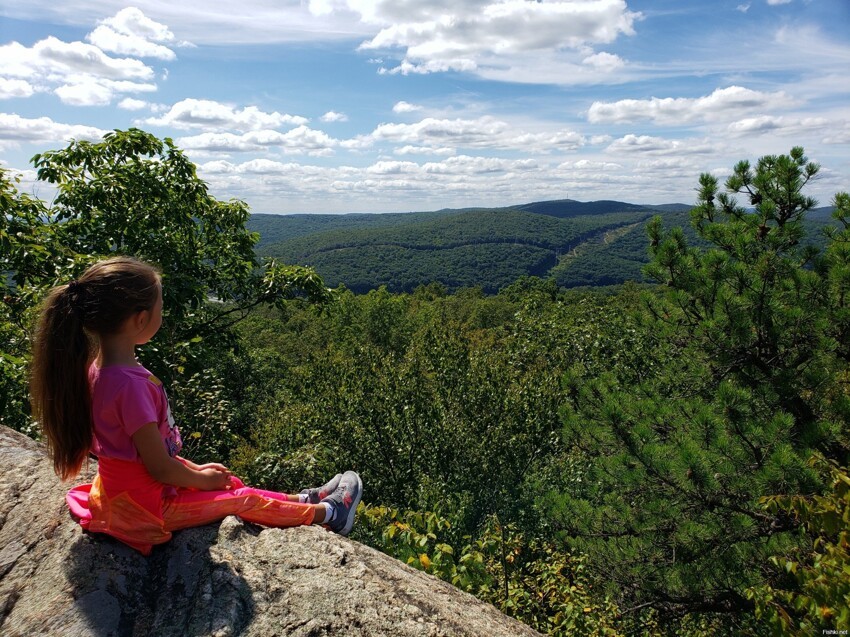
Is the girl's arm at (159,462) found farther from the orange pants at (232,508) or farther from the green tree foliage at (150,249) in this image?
the green tree foliage at (150,249)

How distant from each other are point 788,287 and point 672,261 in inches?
59.0

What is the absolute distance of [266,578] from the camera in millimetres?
2510

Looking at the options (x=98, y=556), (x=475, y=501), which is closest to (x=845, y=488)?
(x=98, y=556)

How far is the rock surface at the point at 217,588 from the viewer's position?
7.42 ft

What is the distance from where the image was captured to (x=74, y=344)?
257cm

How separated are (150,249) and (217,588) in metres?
6.58

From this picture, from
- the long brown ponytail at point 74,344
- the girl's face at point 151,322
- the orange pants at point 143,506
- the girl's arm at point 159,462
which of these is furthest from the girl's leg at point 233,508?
the girl's face at point 151,322

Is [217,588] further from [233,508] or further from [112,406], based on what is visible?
[112,406]

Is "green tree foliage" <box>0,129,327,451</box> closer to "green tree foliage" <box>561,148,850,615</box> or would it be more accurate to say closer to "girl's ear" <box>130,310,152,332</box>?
"girl's ear" <box>130,310,152,332</box>

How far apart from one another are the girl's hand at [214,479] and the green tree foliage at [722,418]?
212 inches

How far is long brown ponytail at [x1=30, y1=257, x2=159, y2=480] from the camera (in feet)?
8.41

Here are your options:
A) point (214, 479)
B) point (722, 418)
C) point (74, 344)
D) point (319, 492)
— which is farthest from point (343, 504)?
point (722, 418)

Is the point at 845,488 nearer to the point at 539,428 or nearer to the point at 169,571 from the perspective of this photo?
the point at 169,571

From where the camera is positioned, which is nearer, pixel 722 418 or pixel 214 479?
pixel 214 479
